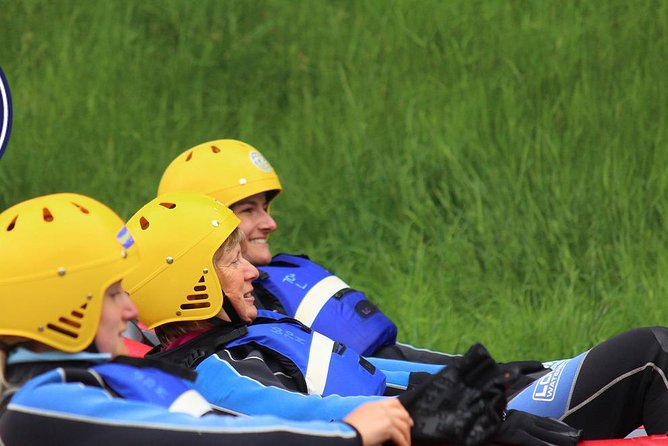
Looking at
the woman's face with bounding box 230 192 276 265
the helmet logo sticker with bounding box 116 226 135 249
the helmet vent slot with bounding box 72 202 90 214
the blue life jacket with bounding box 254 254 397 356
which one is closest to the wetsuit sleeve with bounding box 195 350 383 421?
the helmet logo sticker with bounding box 116 226 135 249

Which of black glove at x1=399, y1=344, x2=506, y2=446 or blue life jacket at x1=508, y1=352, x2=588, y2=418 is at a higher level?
black glove at x1=399, y1=344, x2=506, y2=446

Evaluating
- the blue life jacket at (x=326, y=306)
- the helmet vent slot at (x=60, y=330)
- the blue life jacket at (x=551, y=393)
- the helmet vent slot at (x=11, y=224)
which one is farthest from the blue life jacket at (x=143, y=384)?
the blue life jacket at (x=326, y=306)

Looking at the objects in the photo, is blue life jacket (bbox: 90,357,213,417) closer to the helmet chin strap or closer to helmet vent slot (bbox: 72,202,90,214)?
helmet vent slot (bbox: 72,202,90,214)

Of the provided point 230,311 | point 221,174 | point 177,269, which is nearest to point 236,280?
point 230,311

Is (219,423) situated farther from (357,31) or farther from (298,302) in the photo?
(357,31)

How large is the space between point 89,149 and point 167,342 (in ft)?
14.9

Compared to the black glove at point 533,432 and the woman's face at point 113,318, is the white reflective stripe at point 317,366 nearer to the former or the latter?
the black glove at point 533,432

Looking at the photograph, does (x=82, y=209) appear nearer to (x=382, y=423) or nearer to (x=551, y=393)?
(x=382, y=423)

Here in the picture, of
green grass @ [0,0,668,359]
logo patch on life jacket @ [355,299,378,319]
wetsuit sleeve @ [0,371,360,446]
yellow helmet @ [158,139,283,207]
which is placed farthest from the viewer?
green grass @ [0,0,668,359]

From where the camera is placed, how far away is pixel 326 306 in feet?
18.2

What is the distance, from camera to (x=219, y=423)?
11.3 ft

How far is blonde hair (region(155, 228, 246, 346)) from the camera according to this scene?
14.6 ft

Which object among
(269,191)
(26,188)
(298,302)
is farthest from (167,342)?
(26,188)

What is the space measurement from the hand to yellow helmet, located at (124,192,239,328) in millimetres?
962
